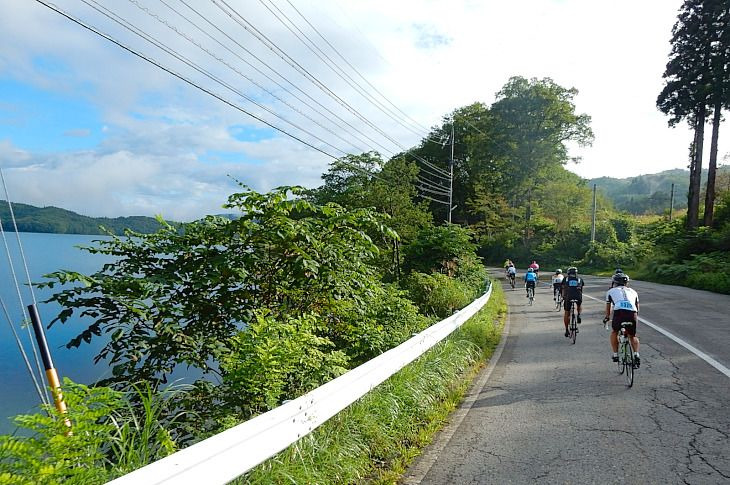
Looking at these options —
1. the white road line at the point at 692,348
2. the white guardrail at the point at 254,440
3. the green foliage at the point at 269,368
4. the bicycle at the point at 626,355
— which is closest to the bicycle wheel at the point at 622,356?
the bicycle at the point at 626,355

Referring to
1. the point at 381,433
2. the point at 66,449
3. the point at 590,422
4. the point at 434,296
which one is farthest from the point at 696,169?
the point at 66,449

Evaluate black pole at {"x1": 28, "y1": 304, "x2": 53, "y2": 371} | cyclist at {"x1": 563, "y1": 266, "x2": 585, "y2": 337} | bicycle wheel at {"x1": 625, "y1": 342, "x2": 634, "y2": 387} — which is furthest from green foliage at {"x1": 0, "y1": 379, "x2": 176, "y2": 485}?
cyclist at {"x1": 563, "y1": 266, "x2": 585, "y2": 337}

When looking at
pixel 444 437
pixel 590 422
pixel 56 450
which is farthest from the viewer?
pixel 590 422

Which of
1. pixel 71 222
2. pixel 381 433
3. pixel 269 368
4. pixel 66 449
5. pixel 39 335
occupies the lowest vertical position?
pixel 381 433

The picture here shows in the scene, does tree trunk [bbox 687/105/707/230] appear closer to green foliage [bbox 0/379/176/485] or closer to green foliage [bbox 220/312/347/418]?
green foliage [bbox 220/312/347/418]

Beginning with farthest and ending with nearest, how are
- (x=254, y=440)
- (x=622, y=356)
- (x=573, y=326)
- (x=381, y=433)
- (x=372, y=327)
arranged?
(x=573, y=326)
(x=622, y=356)
(x=372, y=327)
(x=381, y=433)
(x=254, y=440)

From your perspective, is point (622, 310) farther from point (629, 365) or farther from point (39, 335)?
point (39, 335)

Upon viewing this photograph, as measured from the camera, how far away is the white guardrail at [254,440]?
2.41 m

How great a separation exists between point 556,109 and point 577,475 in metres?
52.4

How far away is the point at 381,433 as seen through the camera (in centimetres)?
489

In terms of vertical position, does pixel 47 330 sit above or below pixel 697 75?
below

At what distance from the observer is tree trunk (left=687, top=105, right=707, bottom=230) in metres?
32.7

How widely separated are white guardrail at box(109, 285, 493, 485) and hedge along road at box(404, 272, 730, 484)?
95cm

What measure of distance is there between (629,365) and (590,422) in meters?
2.38
